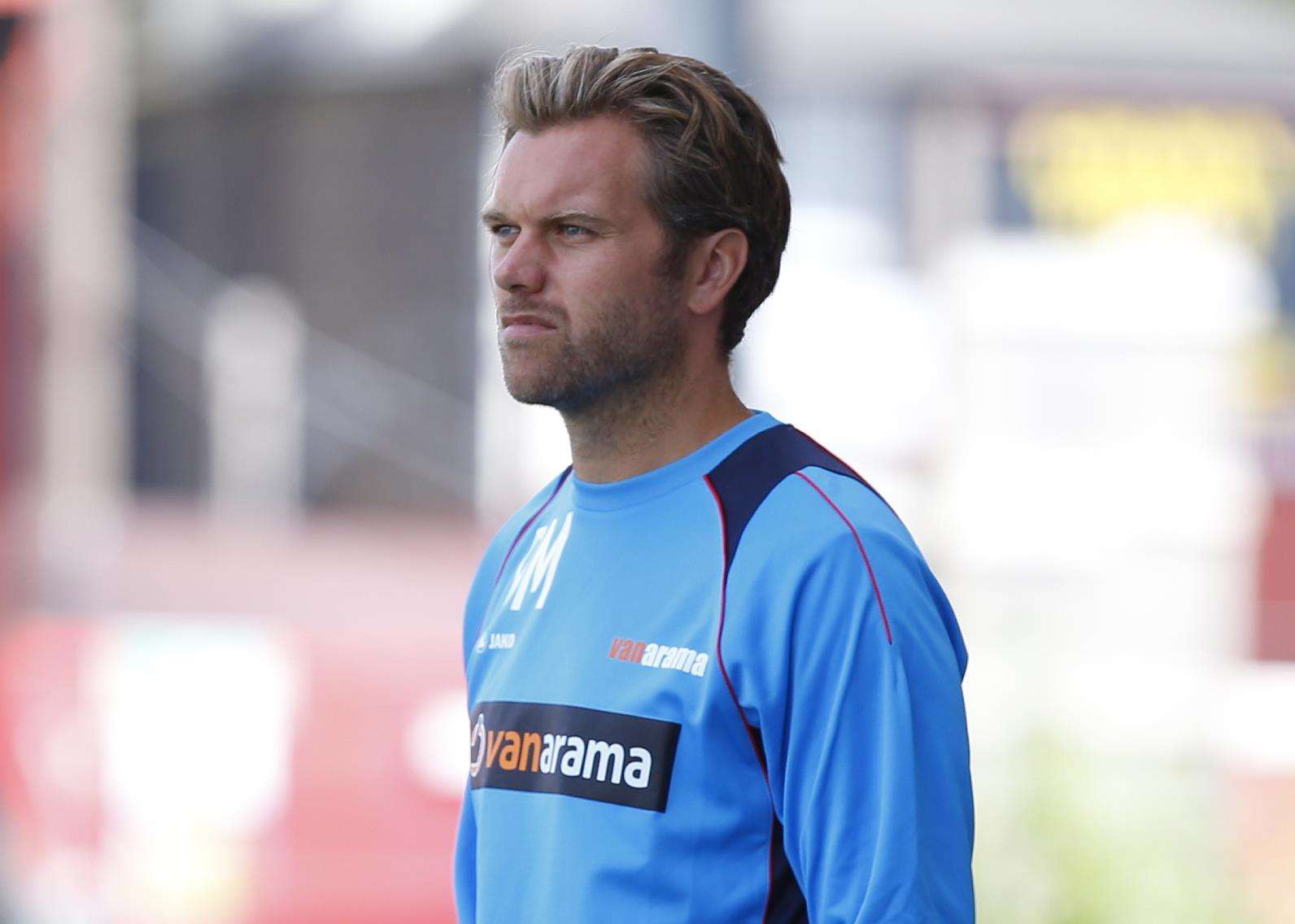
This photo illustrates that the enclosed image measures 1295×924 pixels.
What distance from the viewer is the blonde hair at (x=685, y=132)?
6.65 feet

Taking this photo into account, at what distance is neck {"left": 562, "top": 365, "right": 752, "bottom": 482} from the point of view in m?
2.07

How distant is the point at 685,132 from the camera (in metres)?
2.03

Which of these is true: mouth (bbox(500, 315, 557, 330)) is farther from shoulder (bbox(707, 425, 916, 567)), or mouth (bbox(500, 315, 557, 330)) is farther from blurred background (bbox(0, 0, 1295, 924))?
blurred background (bbox(0, 0, 1295, 924))

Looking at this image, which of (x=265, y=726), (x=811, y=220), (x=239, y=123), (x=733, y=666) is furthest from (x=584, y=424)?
(x=239, y=123)

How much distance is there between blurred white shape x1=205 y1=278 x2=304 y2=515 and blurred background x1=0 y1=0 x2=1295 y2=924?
1.3 inches

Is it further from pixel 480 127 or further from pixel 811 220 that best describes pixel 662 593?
pixel 480 127

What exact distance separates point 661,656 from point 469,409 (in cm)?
1023

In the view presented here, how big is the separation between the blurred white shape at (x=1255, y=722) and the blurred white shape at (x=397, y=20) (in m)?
7.64

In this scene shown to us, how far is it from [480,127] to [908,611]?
10.4 meters

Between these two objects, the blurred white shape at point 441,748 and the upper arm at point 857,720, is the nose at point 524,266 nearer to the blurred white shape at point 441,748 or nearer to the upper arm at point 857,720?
the upper arm at point 857,720

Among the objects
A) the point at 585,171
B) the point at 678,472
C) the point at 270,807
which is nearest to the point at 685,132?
the point at 585,171

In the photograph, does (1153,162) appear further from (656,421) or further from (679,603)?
(679,603)

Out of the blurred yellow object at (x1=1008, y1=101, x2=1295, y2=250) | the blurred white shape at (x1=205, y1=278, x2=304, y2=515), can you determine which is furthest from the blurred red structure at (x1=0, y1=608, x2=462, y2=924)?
the blurred white shape at (x1=205, y1=278, x2=304, y2=515)

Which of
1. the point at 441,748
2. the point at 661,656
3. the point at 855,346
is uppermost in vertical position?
the point at 855,346
